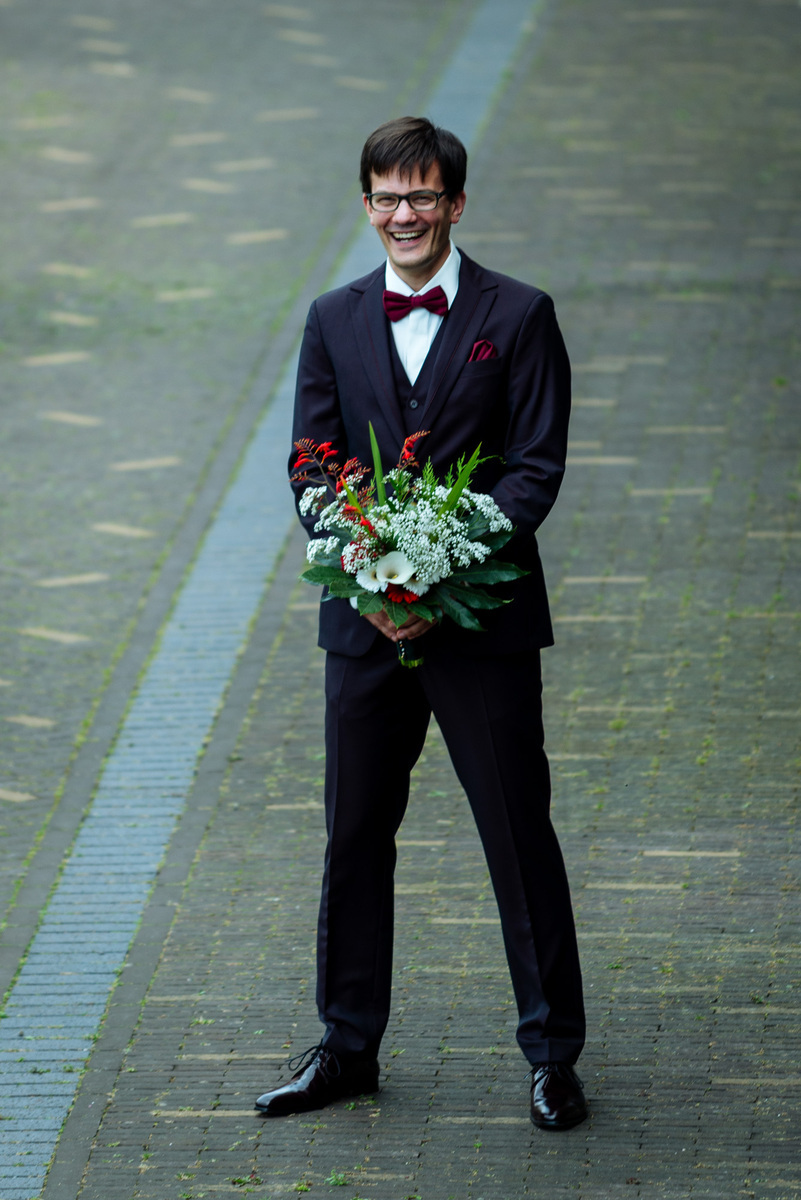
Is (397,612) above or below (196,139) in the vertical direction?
below

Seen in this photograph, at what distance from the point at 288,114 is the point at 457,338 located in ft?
33.6

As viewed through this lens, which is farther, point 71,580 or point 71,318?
point 71,318

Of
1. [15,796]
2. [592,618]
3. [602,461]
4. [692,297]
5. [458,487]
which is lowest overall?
[15,796]

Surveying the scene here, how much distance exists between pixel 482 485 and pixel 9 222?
347 inches

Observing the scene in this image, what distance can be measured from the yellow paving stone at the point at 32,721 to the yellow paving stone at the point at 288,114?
26.8ft

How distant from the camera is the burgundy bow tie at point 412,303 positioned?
399cm

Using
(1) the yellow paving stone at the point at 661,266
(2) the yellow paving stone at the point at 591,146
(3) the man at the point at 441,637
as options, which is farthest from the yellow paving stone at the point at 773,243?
(3) the man at the point at 441,637

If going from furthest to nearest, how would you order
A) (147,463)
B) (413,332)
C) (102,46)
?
(102,46) < (147,463) < (413,332)

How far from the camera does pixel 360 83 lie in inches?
553

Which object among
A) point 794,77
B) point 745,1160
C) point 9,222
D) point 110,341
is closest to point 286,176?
point 9,222

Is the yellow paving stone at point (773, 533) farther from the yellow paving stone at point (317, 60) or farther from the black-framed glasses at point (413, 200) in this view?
the yellow paving stone at point (317, 60)

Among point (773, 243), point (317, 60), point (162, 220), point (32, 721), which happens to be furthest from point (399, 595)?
point (317, 60)

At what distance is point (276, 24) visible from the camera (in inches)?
622

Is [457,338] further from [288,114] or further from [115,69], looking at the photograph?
[115,69]
